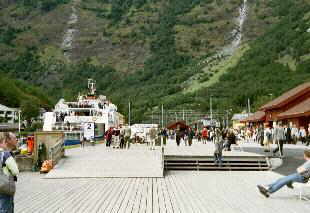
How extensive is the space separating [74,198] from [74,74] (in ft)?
601

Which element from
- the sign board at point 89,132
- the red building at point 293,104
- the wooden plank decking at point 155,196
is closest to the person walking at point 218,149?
the wooden plank decking at point 155,196

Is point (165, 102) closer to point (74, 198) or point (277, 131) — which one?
point (277, 131)

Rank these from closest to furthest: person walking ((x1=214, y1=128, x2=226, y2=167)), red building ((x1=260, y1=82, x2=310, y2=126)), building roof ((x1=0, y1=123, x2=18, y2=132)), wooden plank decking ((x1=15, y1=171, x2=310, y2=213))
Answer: wooden plank decking ((x1=15, y1=171, x2=310, y2=213)) < person walking ((x1=214, y1=128, x2=226, y2=167)) < red building ((x1=260, y1=82, x2=310, y2=126)) < building roof ((x1=0, y1=123, x2=18, y2=132))

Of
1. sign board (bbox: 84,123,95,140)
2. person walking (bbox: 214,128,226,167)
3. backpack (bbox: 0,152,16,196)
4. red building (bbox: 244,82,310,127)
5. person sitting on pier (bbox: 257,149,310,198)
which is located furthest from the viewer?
red building (bbox: 244,82,310,127)

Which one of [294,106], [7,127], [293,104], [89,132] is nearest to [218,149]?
[89,132]

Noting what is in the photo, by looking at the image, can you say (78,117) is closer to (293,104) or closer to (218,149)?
(293,104)

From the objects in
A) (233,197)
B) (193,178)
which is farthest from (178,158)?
(233,197)

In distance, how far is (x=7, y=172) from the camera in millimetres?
6969

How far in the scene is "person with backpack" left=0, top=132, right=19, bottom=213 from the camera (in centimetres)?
687

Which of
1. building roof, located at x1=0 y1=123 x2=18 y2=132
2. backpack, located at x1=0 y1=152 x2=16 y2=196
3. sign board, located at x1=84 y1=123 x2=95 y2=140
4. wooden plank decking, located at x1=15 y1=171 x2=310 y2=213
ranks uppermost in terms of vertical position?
building roof, located at x1=0 y1=123 x2=18 y2=132

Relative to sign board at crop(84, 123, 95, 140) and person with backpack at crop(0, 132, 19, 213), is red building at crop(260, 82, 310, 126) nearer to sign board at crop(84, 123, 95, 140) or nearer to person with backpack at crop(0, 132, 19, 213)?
sign board at crop(84, 123, 95, 140)

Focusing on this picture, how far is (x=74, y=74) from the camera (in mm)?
192250

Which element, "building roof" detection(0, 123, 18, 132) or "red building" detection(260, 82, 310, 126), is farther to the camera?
"building roof" detection(0, 123, 18, 132)

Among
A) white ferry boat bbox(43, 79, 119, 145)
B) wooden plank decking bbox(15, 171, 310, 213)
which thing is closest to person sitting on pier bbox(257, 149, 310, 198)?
wooden plank decking bbox(15, 171, 310, 213)
